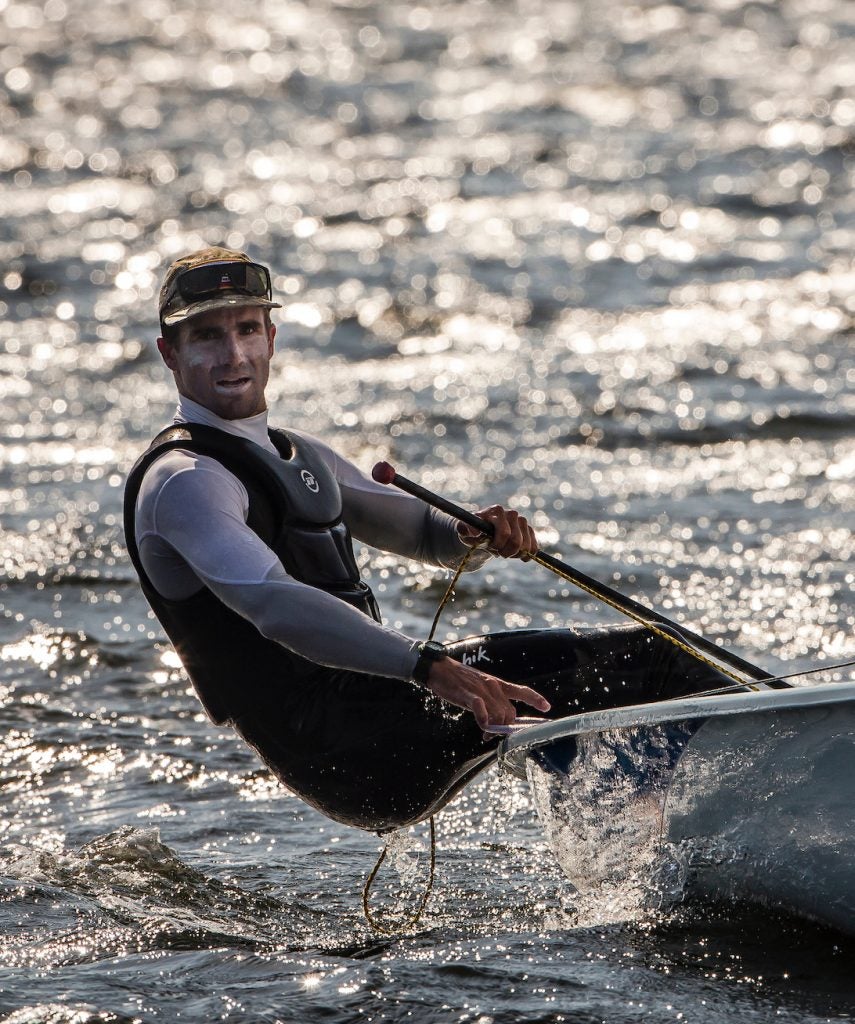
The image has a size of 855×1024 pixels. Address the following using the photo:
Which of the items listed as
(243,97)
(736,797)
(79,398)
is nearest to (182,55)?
(243,97)

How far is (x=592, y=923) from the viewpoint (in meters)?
4.43

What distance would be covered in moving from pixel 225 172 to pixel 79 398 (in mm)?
7594

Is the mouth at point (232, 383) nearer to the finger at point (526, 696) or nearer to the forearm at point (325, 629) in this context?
the forearm at point (325, 629)

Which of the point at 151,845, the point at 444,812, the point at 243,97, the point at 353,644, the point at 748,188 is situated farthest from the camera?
the point at 243,97

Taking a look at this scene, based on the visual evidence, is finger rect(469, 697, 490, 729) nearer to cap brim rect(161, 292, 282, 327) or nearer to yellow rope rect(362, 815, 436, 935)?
yellow rope rect(362, 815, 436, 935)

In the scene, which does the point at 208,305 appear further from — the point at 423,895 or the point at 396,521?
the point at 423,895

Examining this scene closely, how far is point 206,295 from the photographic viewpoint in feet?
15.4

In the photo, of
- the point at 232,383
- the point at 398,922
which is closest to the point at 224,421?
the point at 232,383

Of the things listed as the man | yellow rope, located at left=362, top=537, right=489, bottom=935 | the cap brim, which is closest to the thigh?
the man

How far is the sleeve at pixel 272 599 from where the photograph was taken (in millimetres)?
Result: 4133

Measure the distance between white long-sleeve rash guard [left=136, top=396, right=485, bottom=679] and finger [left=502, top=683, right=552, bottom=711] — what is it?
27 centimetres

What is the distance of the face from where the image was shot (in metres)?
4.66

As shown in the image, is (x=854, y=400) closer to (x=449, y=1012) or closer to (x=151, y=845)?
(x=151, y=845)

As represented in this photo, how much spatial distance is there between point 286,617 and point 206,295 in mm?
1037
